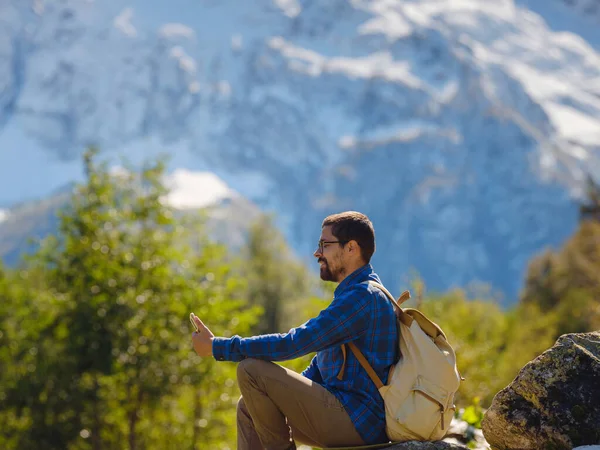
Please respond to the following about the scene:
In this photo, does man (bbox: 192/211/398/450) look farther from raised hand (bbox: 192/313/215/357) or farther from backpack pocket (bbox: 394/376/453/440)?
backpack pocket (bbox: 394/376/453/440)

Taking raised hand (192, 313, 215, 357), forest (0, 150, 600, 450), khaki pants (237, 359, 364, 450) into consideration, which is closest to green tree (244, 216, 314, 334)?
forest (0, 150, 600, 450)

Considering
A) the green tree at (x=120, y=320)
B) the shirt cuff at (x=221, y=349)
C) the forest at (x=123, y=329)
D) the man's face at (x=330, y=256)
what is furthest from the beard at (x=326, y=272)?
the green tree at (x=120, y=320)

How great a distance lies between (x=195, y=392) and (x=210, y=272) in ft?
11.5

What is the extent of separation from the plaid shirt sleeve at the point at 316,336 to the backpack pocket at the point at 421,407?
Result: 55 cm

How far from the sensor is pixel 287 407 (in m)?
4.77

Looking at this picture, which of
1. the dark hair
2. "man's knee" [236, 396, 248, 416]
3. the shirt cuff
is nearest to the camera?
the shirt cuff

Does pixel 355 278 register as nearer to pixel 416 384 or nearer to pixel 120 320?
pixel 416 384

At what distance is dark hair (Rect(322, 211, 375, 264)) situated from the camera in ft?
15.8

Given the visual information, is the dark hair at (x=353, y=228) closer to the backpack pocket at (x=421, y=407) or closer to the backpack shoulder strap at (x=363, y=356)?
the backpack shoulder strap at (x=363, y=356)

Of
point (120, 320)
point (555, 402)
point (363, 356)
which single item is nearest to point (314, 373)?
point (363, 356)

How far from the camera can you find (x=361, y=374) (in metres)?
4.74

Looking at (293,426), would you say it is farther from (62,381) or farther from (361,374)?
(62,381)

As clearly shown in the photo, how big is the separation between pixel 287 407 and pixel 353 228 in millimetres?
1366

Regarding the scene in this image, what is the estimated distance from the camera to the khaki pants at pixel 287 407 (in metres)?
4.71
